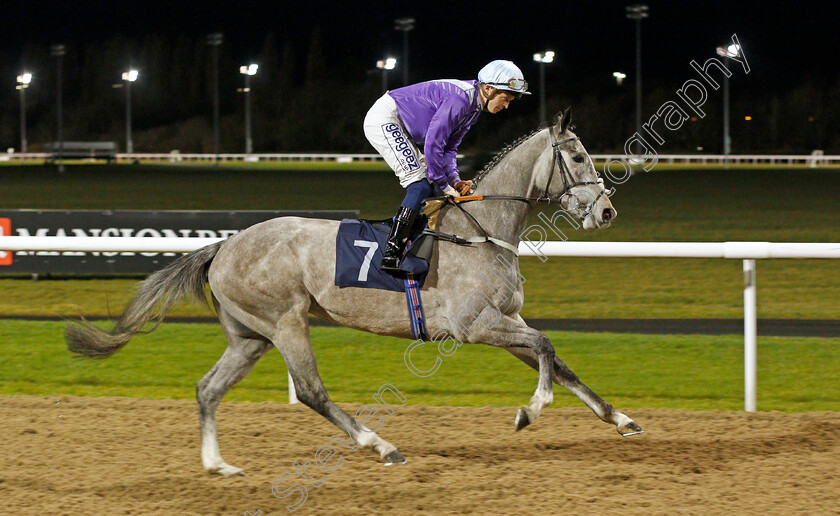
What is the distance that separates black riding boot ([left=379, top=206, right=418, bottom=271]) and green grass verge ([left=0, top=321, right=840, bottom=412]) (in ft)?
4.76

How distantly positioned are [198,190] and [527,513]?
2242 cm

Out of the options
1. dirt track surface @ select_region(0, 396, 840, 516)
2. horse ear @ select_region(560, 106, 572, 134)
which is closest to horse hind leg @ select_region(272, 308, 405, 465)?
dirt track surface @ select_region(0, 396, 840, 516)

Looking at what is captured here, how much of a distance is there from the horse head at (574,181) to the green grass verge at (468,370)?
65.0 inches

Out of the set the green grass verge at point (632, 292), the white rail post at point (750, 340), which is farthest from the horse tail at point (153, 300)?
the green grass verge at point (632, 292)

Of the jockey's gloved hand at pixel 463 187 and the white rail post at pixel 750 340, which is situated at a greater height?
the jockey's gloved hand at pixel 463 187

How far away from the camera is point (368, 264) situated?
4.06 metres

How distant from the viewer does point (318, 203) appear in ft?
65.2

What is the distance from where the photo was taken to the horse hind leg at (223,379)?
399 centimetres

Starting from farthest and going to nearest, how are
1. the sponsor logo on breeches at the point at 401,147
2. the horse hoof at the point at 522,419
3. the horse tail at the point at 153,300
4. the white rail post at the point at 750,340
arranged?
1. the white rail post at the point at 750,340
2. the horse tail at the point at 153,300
3. the sponsor logo on breeches at the point at 401,147
4. the horse hoof at the point at 522,419

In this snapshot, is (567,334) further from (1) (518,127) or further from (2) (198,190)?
(1) (518,127)

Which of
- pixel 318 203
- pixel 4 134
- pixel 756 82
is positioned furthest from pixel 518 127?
pixel 318 203

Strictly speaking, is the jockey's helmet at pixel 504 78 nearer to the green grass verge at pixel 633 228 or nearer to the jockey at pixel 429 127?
the jockey at pixel 429 127

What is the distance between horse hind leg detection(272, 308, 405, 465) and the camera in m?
3.97

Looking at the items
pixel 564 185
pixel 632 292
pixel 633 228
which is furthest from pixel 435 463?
pixel 633 228
